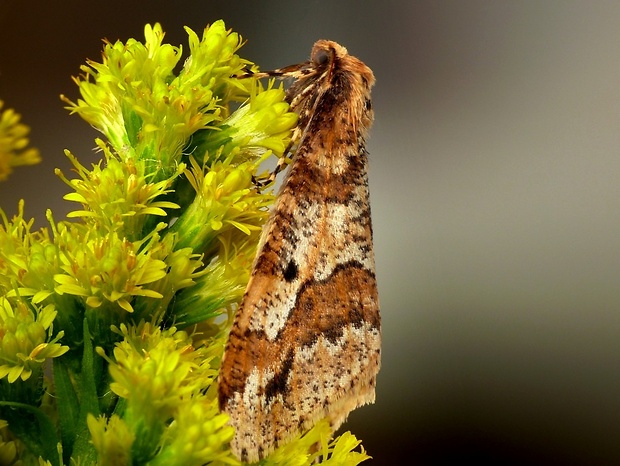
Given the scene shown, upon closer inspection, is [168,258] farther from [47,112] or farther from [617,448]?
[617,448]

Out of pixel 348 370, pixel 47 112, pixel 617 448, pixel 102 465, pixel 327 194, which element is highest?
pixel 47 112

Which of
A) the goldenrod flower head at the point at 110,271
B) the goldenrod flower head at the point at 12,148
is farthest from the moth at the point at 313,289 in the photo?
the goldenrod flower head at the point at 12,148

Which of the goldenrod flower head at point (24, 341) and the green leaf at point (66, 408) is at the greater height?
the goldenrod flower head at point (24, 341)

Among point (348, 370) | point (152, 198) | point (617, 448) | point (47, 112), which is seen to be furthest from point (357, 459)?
point (617, 448)

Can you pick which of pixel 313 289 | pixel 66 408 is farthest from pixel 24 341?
pixel 313 289

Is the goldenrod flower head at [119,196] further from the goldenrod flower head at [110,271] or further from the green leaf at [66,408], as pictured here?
the green leaf at [66,408]
